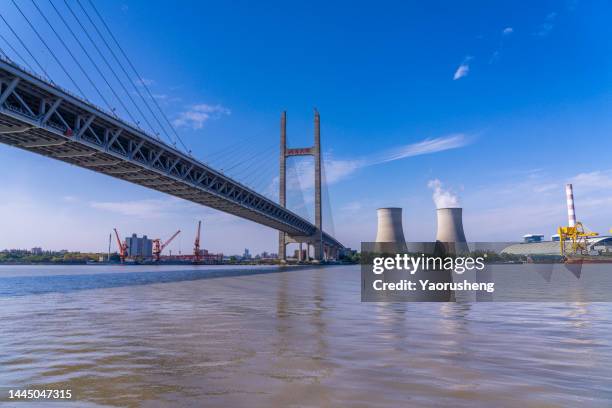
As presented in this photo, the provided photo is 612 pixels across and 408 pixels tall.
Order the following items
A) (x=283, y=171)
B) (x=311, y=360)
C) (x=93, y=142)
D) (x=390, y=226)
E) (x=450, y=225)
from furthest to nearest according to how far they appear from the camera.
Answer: (x=283, y=171), (x=390, y=226), (x=450, y=225), (x=93, y=142), (x=311, y=360)

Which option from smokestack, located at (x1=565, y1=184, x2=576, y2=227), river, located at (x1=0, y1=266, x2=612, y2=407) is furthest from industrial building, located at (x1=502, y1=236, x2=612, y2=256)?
river, located at (x1=0, y1=266, x2=612, y2=407)

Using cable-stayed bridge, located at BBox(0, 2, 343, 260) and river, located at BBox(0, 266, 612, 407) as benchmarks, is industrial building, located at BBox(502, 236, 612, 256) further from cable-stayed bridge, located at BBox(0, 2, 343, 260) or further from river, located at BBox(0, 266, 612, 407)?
river, located at BBox(0, 266, 612, 407)

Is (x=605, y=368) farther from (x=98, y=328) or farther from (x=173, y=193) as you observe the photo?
(x=173, y=193)

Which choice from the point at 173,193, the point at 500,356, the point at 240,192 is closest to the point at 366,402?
the point at 500,356

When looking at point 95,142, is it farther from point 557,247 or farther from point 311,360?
point 557,247

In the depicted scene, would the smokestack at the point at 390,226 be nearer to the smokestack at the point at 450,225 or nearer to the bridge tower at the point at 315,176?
the smokestack at the point at 450,225

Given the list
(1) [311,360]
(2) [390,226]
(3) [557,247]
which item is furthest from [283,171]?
(3) [557,247]

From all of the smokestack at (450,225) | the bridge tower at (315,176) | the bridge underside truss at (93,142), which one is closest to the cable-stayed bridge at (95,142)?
the bridge underside truss at (93,142)
